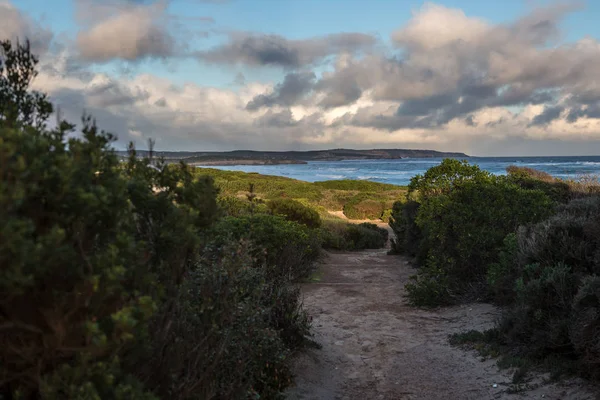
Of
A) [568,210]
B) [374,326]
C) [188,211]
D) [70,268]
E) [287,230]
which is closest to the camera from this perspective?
[70,268]

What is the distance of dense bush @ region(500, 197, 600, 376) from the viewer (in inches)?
202

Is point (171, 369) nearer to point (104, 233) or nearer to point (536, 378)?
point (104, 233)

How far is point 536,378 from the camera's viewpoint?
5496 mm

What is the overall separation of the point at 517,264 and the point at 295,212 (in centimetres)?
1086

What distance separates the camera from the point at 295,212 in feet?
58.6

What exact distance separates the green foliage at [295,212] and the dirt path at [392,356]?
21.0 ft

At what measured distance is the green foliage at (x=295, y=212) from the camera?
695 inches

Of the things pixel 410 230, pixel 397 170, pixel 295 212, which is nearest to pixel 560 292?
pixel 410 230

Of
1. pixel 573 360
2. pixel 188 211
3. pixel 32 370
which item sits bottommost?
pixel 573 360

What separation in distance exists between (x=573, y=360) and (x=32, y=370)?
5628mm

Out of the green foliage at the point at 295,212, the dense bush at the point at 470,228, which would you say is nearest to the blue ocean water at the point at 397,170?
the green foliage at the point at 295,212

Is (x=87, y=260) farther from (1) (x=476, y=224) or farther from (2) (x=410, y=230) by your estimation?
(2) (x=410, y=230)

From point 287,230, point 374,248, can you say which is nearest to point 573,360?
point 287,230

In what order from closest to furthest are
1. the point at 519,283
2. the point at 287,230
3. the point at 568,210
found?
the point at 519,283
the point at 568,210
the point at 287,230
